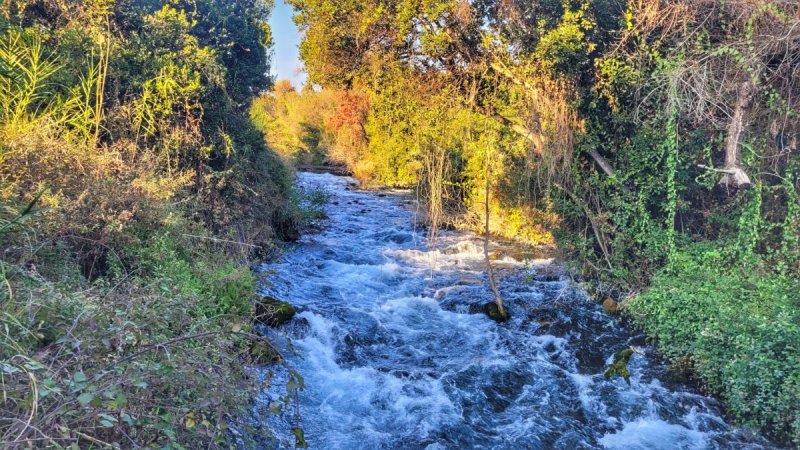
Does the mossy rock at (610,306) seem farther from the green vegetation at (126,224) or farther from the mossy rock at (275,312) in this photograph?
the green vegetation at (126,224)

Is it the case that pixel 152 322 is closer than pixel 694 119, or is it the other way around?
pixel 152 322

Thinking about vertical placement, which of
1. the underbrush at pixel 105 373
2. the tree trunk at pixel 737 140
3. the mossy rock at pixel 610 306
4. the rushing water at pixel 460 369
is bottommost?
the rushing water at pixel 460 369

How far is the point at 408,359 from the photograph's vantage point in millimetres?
6852

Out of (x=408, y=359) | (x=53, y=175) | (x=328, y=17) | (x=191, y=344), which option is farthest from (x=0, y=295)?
(x=328, y=17)

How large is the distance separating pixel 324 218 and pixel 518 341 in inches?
342

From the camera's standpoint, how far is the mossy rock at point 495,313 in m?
7.97

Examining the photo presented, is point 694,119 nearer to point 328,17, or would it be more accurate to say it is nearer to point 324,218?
point 328,17

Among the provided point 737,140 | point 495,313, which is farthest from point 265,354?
point 737,140

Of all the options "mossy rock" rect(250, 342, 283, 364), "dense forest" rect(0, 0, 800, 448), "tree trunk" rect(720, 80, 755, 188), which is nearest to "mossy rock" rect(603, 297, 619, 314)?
"dense forest" rect(0, 0, 800, 448)

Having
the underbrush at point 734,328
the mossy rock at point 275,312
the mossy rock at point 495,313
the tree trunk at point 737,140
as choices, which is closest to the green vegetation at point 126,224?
the mossy rock at point 275,312

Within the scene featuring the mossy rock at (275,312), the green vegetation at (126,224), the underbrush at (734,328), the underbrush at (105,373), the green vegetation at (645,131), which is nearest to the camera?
the underbrush at (105,373)

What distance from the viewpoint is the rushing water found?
5.18 meters

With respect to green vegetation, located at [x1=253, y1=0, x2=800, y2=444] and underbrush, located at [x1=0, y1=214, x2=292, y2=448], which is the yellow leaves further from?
green vegetation, located at [x1=253, y1=0, x2=800, y2=444]

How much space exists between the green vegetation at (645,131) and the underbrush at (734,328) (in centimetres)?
2
